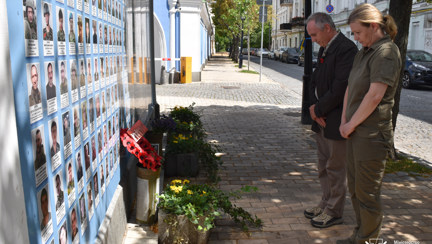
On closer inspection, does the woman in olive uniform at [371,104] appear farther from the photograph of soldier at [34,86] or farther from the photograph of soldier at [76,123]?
the photograph of soldier at [34,86]

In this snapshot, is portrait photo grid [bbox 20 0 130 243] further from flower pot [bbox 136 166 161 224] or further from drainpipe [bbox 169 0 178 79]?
drainpipe [bbox 169 0 178 79]

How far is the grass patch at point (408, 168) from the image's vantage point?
599 centimetres

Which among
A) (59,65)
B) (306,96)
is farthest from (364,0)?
(59,65)

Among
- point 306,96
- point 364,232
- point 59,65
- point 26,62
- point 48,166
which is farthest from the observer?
point 306,96

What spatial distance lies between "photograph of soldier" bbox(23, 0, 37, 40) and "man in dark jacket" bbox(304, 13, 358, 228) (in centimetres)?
267

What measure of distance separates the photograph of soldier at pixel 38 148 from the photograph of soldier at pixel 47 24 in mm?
448

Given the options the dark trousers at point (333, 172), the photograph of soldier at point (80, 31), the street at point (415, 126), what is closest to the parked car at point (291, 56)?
the street at point (415, 126)

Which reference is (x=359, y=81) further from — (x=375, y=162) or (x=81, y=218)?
(x=81, y=218)

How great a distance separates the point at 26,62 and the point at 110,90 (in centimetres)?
185

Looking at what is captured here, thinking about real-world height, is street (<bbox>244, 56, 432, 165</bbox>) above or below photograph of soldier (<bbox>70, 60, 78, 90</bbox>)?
below

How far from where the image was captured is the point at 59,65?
2146 millimetres

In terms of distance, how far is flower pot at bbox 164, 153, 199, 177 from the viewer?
5.54 metres

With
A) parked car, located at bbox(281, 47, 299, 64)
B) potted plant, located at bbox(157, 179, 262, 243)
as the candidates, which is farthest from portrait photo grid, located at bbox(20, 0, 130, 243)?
parked car, located at bbox(281, 47, 299, 64)

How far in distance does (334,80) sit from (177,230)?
1.94 m
